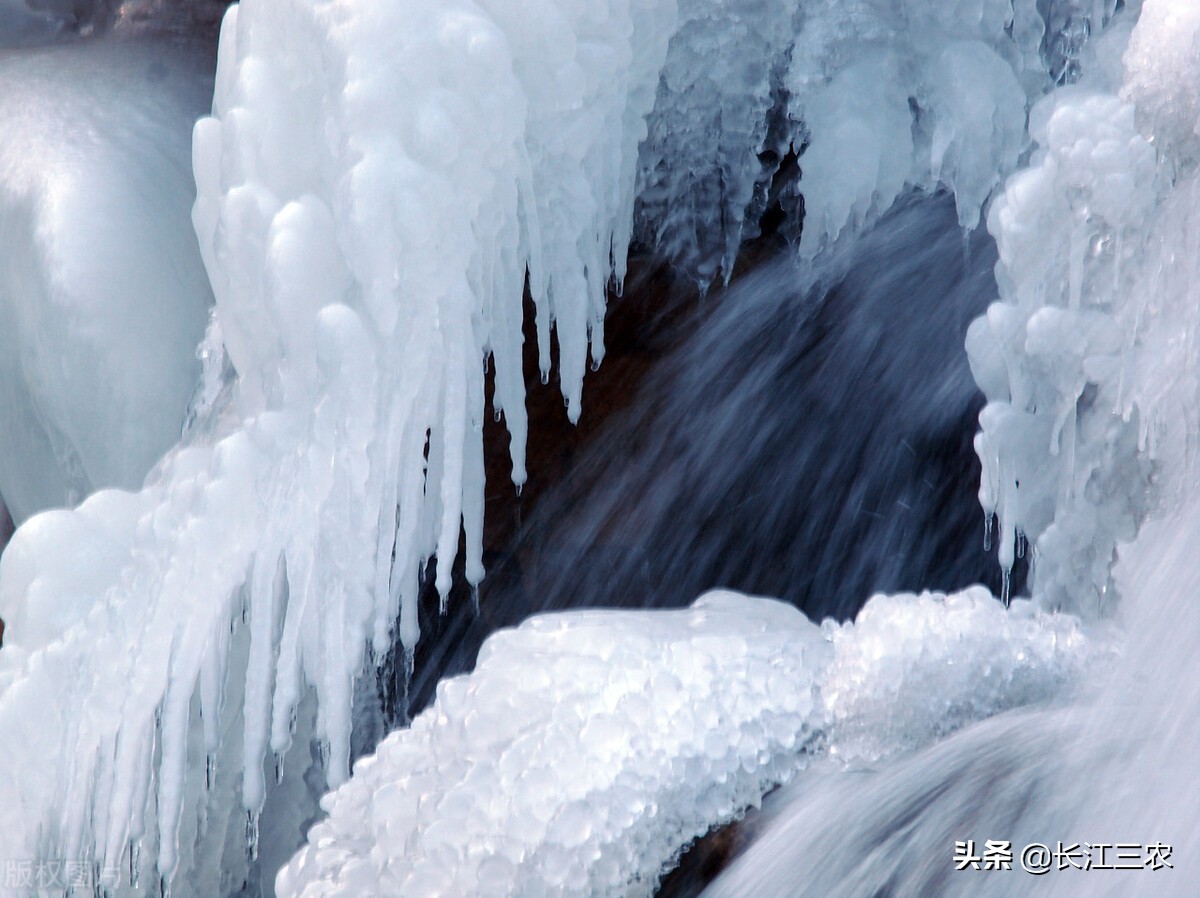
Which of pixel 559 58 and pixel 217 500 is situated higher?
pixel 559 58

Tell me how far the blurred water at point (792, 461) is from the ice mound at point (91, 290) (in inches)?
27.0

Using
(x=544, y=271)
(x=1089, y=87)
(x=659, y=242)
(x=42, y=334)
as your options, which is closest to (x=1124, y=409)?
(x=1089, y=87)

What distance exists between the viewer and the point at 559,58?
1884 mm

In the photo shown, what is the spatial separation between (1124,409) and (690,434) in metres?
0.91

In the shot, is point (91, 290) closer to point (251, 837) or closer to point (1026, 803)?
point (251, 837)

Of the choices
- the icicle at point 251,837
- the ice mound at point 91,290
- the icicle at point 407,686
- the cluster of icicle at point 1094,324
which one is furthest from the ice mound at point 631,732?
the ice mound at point 91,290

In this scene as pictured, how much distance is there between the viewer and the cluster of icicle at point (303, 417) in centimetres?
173

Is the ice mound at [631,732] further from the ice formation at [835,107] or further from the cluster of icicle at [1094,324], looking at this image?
the ice formation at [835,107]

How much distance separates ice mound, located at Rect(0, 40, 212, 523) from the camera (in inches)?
88.7

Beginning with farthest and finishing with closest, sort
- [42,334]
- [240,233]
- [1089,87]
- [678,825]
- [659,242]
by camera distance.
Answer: [659,242]
[42,334]
[1089,87]
[240,233]
[678,825]

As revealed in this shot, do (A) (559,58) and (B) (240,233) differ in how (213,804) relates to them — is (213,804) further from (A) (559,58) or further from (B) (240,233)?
(A) (559,58)

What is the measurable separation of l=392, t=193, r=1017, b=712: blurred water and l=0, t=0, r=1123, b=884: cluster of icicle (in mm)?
508

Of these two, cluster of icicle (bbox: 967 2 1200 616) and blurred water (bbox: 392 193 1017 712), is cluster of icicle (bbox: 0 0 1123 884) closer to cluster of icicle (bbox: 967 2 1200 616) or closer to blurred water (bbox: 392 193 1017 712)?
blurred water (bbox: 392 193 1017 712)

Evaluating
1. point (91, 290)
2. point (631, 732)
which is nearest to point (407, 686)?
point (91, 290)
